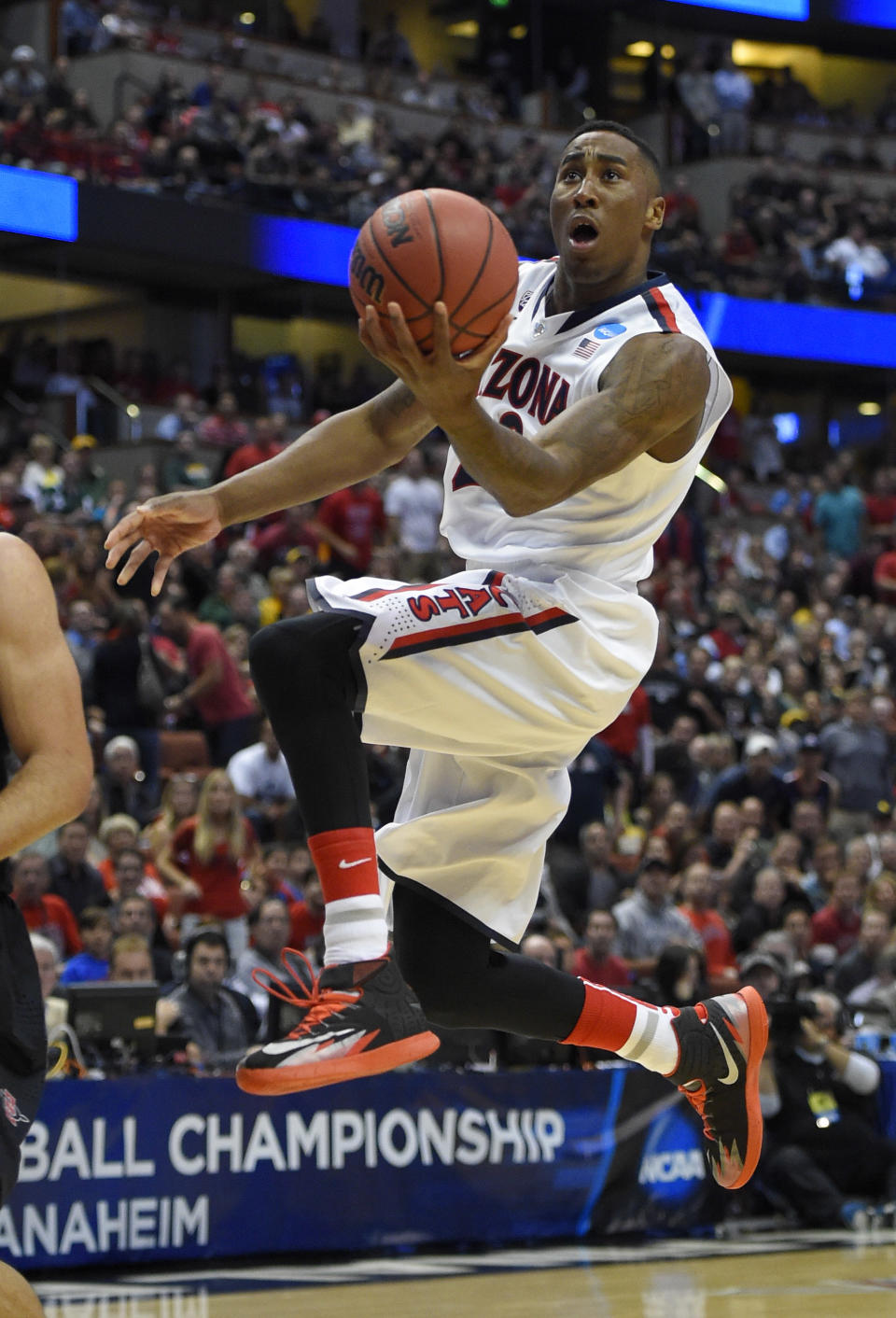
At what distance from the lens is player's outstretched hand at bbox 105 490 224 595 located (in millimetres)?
4438

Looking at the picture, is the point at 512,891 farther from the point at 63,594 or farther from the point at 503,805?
the point at 63,594

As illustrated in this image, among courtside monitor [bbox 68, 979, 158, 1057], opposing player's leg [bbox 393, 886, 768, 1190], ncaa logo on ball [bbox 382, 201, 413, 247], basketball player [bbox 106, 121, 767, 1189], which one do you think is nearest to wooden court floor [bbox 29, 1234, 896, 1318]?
courtside monitor [bbox 68, 979, 158, 1057]

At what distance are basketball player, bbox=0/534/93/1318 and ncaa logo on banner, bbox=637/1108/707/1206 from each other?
6.91 meters

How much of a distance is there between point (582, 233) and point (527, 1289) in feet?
16.7

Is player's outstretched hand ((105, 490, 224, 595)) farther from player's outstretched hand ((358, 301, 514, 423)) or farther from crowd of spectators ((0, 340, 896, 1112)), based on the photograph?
crowd of spectators ((0, 340, 896, 1112))

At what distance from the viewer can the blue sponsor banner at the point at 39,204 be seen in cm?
Answer: 2053

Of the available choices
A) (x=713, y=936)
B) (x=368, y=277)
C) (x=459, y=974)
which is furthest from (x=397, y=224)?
(x=713, y=936)

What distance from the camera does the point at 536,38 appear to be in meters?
30.8

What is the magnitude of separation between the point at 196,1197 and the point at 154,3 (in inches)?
787

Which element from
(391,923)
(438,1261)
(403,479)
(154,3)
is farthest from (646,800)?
(154,3)

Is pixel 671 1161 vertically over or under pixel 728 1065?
under

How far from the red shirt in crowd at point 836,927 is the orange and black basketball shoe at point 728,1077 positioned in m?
7.64

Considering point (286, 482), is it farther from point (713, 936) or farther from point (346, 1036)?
point (713, 936)

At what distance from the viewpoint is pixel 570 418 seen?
13.5ft
